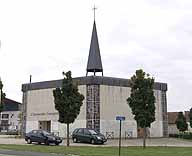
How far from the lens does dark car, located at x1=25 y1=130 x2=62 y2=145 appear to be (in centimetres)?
3762

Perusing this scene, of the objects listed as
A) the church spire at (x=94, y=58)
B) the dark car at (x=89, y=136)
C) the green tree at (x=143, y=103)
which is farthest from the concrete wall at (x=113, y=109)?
the green tree at (x=143, y=103)

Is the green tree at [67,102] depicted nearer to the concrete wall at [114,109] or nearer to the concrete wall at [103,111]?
the concrete wall at [103,111]

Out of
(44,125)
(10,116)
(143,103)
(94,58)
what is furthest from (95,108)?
(10,116)

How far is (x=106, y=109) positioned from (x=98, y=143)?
47.5ft

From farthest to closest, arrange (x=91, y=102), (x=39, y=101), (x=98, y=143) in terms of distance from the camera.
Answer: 1. (x=39, y=101)
2. (x=91, y=102)
3. (x=98, y=143)

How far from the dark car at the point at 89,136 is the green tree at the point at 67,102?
4.91m

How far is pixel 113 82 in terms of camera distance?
54.2 meters

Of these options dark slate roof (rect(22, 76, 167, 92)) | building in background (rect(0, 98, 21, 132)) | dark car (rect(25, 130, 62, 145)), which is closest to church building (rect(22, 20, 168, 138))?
dark slate roof (rect(22, 76, 167, 92))

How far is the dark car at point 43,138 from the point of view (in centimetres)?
3762

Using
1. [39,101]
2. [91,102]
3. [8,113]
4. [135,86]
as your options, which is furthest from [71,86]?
[8,113]

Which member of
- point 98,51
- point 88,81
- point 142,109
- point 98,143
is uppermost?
point 98,51

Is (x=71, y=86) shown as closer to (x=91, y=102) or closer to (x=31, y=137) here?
(x=31, y=137)

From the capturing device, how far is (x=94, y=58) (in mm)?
54219

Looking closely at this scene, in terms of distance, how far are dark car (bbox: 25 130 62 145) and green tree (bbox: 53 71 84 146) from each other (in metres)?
3.91
